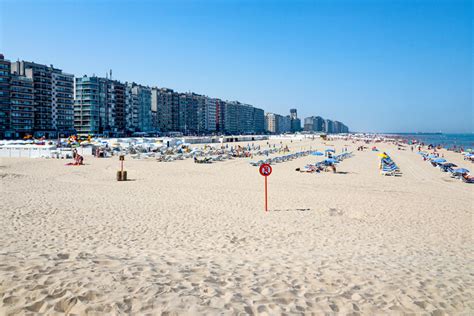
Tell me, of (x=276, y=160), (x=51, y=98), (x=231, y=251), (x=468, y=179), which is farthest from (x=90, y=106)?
(x=231, y=251)

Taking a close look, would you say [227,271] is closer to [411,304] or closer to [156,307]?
[156,307]

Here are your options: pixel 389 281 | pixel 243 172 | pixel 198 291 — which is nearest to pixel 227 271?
pixel 198 291

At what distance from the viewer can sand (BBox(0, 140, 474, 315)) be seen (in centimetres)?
440

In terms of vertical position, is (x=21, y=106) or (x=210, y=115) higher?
(x=210, y=115)

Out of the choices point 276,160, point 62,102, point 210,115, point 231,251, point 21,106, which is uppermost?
point 210,115

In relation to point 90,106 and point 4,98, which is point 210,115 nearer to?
point 90,106

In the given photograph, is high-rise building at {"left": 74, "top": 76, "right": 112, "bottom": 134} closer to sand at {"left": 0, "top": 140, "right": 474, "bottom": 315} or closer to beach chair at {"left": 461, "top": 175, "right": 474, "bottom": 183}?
sand at {"left": 0, "top": 140, "right": 474, "bottom": 315}

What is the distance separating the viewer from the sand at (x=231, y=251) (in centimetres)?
440

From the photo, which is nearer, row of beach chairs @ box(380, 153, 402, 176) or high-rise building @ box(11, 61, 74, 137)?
row of beach chairs @ box(380, 153, 402, 176)

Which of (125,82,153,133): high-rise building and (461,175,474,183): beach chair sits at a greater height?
(125,82,153,133): high-rise building

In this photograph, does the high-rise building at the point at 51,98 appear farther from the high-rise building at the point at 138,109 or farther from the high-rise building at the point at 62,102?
the high-rise building at the point at 138,109

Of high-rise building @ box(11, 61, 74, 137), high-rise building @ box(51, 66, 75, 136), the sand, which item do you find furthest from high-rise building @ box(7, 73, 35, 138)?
the sand

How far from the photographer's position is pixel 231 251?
7.08 meters

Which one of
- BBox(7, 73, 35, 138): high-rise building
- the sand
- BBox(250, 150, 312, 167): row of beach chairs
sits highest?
BBox(7, 73, 35, 138): high-rise building
